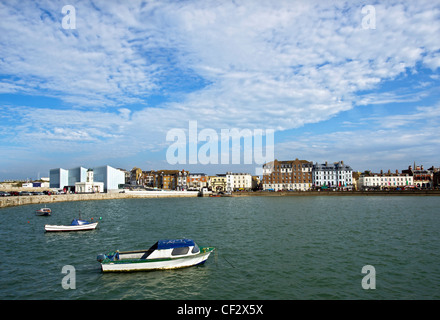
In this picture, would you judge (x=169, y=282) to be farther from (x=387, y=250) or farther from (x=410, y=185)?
(x=410, y=185)

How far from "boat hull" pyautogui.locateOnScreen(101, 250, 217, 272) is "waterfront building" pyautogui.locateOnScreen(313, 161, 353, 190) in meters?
138

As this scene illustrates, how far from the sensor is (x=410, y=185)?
495 ft

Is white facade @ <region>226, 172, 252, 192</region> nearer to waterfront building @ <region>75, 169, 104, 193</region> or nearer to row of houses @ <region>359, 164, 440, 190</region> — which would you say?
row of houses @ <region>359, 164, 440, 190</region>

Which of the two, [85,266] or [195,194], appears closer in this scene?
[85,266]

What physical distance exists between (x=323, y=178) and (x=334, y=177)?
5384mm

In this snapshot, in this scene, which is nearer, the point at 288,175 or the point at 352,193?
the point at 352,193

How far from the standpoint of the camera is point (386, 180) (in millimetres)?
156500

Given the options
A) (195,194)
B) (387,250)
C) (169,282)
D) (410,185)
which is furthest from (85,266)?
(410,185)

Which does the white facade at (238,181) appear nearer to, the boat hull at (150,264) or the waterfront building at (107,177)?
the waterfront building at (107,177)

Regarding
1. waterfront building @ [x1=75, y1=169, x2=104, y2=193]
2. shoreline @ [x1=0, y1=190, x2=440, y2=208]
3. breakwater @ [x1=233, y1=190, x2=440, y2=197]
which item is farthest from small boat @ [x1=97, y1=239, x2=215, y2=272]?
breakwater @ [x1=233, y1=190, x2=440, y2=197]

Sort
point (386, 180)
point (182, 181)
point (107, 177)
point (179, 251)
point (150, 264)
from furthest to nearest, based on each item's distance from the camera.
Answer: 1. point (182, 181)
2. point (386, 180)
3. point (107, 177)
4. point (179, 251)
5. point (150, 264)

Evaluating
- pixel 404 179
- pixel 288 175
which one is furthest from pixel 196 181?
pixel 404 179

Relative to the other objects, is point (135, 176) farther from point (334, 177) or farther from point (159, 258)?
point (159, 258)
